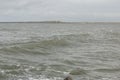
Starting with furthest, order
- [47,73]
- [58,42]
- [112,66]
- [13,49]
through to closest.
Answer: [58,42]
[13,49]
[112,66]
[47,73]

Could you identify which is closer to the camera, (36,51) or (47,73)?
(47,73)

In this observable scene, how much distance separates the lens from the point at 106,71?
42.7ft

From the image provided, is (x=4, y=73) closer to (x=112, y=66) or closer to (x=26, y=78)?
(x=26, y=78)

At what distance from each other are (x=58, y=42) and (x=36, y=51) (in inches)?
268

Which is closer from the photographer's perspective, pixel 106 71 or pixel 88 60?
pixel 106 71

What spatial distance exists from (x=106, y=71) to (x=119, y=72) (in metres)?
0.62

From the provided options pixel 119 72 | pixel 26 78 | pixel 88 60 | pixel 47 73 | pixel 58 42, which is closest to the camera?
pixel 26 78

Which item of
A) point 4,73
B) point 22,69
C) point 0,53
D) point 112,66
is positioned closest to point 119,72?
point 112,66

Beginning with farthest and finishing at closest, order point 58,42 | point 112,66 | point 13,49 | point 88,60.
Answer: point 58,42 < point 13,49 < point 88,60 < point 112,66

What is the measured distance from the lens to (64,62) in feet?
48.4

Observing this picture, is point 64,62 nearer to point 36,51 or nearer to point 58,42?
point 36,51

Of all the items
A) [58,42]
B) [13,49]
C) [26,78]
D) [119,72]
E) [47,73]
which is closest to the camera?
[26,78]

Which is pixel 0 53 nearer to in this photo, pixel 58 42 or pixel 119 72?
pixel 119 72

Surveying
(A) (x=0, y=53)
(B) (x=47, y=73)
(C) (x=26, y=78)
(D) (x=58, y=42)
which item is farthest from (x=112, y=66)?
(D) (x=58, y=42)
